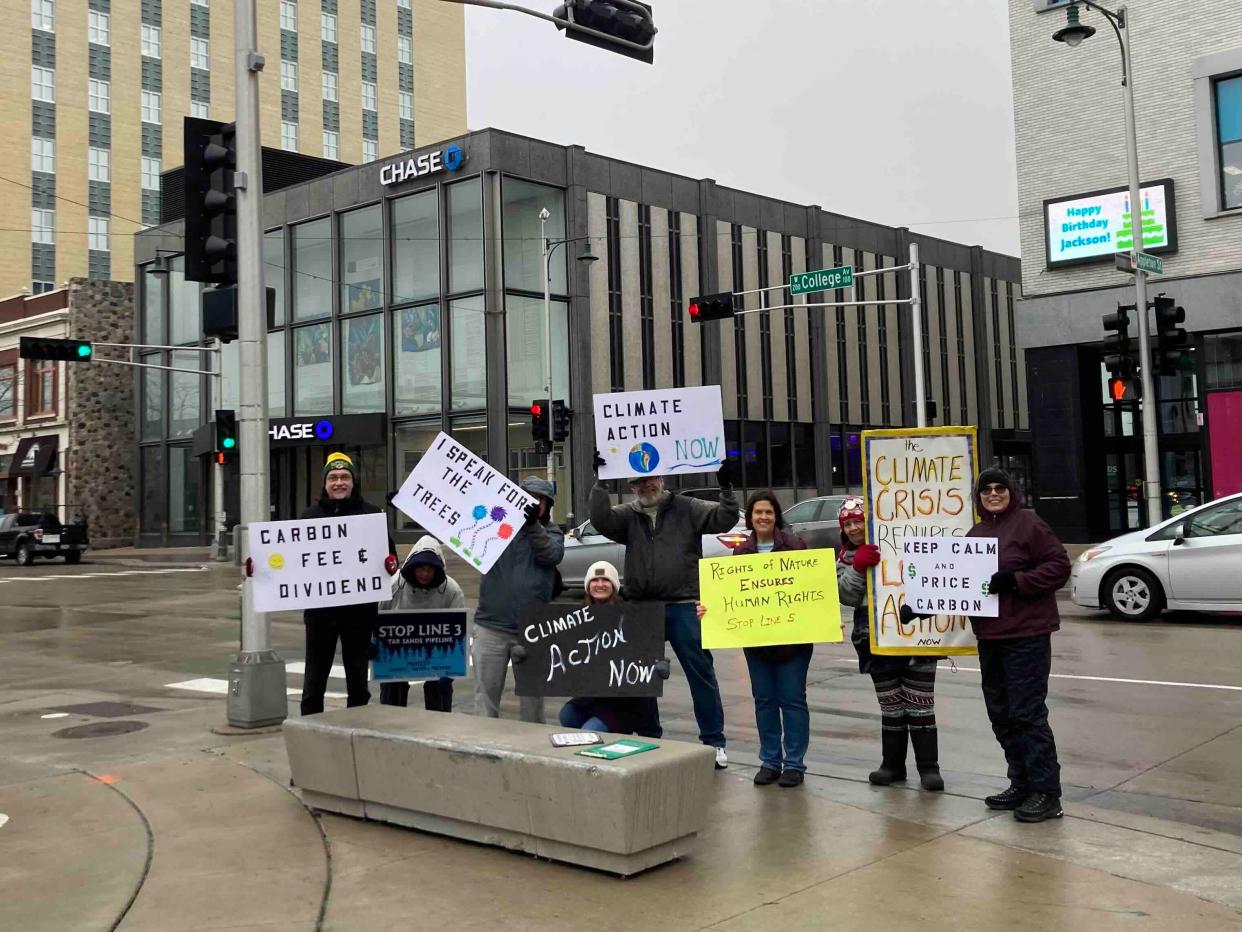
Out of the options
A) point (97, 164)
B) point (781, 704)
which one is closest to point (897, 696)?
point (781, 704)

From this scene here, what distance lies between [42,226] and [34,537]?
33283 millimetres

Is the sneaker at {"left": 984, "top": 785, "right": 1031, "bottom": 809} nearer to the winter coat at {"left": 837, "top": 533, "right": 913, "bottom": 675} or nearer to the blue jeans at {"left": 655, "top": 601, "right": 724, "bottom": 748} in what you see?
the winter coat at {"left": 837, "top": 533, "right": 913, "bottom": 675}

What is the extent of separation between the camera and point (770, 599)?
691cm

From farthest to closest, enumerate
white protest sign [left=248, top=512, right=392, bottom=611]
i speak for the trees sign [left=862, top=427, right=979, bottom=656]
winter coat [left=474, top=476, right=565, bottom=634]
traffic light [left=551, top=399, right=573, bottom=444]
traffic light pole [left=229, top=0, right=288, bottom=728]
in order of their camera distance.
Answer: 1. traffic light [left=551, top=399, right=573, bottom=444]
2. traffic light pole [left=229, top=0, right=288, bottom=728]
3. white protest sign [left=248, top=512, right=392, bottom=611]
4. i speak for the trees sign [left=862, top=427, right=979, bottom=656]
5. winter coat [left=474, top=476, right=565, bottom=634]

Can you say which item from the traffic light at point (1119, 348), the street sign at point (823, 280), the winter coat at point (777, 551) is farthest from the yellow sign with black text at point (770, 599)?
the street sign at point (823, 280)

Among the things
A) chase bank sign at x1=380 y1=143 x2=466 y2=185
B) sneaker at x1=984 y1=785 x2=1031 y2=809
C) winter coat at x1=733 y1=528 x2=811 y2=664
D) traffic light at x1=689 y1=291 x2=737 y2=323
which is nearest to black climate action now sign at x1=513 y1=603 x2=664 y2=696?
winter coat at x1=733 y1=528 x2=811 y2=664

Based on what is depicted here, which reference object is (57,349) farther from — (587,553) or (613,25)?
(613,25)

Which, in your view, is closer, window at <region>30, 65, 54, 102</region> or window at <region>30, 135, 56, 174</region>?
window at <region>30, 65, 54, 102</region>

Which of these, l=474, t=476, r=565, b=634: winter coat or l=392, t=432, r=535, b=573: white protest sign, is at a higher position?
l=392, t=432, r=535, b=573: white protest sign

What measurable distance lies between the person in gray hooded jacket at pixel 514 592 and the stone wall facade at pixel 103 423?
156ft

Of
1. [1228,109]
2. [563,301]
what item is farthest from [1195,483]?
[563,301]

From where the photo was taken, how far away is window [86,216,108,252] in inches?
2589

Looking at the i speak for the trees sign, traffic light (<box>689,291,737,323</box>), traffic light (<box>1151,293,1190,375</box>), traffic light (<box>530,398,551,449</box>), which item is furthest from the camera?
traffic light (<box>530,398,551,449</box>)

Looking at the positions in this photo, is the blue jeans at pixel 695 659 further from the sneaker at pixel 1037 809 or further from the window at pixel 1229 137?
the window at pixel 1229 137
